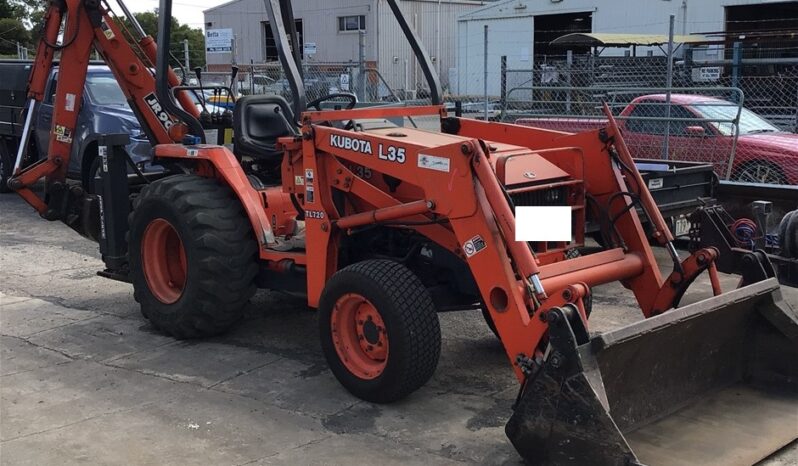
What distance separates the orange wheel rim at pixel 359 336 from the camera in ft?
16.8

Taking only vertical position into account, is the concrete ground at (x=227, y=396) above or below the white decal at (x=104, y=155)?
below

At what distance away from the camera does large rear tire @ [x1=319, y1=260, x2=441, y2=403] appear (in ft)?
16.1

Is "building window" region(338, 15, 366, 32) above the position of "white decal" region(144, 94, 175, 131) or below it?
above

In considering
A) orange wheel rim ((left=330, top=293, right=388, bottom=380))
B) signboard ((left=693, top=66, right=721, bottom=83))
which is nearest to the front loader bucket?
orange wheel rim ((left=330, top=293, right=388, bottom=380))

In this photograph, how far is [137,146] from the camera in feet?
36.7

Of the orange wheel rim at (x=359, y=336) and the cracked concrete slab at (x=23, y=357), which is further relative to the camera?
the cracked concrete slab at (x=23, y=357)

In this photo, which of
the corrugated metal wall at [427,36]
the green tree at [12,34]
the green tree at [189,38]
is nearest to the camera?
the corrugated metal wall at [427,36]

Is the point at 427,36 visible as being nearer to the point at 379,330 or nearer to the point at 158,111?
the point at 158,111

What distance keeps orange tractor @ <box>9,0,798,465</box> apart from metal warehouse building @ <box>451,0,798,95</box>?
17497 millimetres

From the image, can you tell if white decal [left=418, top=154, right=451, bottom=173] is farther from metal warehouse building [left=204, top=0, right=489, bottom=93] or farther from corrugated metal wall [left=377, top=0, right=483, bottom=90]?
corrugated metal wall [left=377, top=0, right=483, bottom=90]

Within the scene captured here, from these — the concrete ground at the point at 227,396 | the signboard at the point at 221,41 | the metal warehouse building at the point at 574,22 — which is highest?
the metal warehouse building at the point at 574,22

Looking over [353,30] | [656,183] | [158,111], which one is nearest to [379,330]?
[158,111]

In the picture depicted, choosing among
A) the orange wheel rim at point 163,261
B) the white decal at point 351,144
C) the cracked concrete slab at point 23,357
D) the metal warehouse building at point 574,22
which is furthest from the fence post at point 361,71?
the metal warehouse building at point 574,22

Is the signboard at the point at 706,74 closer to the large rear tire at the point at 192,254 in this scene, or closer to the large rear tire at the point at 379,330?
the large rear tire at the point at 192,254
